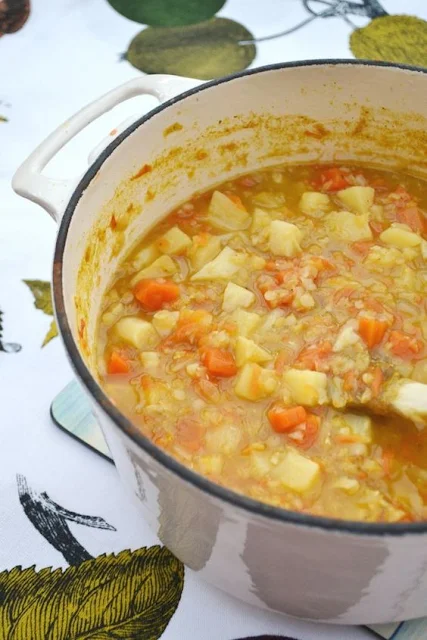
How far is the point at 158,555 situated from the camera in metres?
1.94

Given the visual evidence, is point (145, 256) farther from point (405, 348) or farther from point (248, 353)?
point (405, 348)

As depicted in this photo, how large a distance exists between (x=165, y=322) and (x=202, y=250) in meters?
0.30

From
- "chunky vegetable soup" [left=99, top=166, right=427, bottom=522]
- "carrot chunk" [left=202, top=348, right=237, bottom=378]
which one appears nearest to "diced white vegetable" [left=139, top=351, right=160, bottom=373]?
"chunky vegetable soup" [left=99, top=166, right=427, bottom=522]

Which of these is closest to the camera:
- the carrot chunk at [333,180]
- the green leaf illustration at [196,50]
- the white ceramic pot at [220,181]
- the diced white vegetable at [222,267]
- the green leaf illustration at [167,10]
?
the white ceramic pot at [220,181]

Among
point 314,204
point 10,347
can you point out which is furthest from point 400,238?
point 10,347

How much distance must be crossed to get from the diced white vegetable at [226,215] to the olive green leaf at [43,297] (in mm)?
574

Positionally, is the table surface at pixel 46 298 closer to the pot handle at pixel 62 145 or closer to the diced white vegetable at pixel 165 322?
the diced white vegetable at pixel 165 322

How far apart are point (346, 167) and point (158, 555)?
4.86 ft

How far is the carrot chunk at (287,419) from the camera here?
1.92m

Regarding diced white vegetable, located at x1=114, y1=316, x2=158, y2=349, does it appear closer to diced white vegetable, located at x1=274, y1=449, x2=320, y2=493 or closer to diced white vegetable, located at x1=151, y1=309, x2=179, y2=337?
diced white vegetable, located at x1=151, y1=309, x2=179, y2=337

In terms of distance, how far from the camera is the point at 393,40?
3.10 m

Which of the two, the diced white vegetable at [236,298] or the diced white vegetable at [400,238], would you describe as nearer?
the diced white vegetable at [236,298]

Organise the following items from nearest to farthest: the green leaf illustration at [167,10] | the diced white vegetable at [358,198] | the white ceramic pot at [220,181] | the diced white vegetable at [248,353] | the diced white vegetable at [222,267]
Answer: the white ceramic pot at [220,181]
the diced white vegetable at [248,353]
the diced white vegetable at [222,267]
the diced white vegetable at [358,198]
the green leaf illustration at [167,10]

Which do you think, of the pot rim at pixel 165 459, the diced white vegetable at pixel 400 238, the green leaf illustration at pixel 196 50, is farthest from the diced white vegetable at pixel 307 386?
the green leaf illustration at pixel 196 50
